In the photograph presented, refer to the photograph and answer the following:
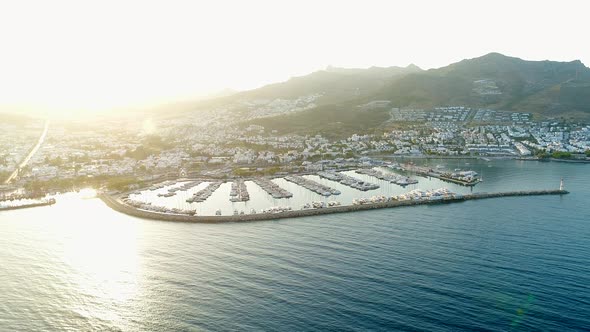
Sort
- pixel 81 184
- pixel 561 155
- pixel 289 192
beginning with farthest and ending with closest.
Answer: pixel 561 155, pixel 81 184, pixel 289 192

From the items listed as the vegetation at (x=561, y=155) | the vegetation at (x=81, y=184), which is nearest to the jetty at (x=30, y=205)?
the vegetation at (x=81, y=184)

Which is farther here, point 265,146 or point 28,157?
point 265,146

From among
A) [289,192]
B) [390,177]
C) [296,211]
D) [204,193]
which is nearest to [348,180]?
[390,177]

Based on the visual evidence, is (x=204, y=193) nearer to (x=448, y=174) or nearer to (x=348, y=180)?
(x=348, y=180)

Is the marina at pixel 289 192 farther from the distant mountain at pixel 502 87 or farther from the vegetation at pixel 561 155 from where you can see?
the distant mountain at pixel 502 87

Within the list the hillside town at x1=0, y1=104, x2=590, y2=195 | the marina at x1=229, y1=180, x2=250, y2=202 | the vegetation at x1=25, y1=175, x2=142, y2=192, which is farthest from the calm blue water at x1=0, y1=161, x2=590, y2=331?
the hillside town at x1=0, y1=104, x2=590, y2=195

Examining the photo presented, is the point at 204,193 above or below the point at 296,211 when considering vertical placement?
above

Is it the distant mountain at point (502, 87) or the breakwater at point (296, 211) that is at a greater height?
the distant mountain at point (502, 87)

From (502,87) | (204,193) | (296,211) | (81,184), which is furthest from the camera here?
(502,87)

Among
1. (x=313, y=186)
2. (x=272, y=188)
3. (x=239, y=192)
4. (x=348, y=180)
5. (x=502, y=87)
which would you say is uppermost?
(x=502, y=87)

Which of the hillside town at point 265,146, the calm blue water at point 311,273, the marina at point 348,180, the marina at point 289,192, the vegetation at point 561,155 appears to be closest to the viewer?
the calm blue water at point 311,273
